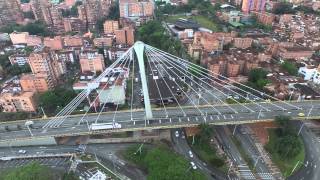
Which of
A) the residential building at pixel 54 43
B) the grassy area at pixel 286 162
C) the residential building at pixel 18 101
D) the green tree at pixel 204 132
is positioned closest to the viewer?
the grassy area at pixel 286 162

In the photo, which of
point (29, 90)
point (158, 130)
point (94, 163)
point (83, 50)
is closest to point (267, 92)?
point (158, 130)

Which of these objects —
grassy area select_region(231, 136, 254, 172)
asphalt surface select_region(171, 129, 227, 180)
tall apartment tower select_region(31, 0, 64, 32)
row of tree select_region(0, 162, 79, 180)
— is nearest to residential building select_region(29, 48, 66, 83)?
row of tree select_region(0, 162, 79, 180)

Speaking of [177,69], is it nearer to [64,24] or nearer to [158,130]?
[158,130]

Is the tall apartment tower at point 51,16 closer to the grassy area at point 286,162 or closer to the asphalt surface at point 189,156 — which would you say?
the asphalt surface at point 189,156

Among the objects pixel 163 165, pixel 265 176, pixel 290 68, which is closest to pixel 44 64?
pixel 163 165

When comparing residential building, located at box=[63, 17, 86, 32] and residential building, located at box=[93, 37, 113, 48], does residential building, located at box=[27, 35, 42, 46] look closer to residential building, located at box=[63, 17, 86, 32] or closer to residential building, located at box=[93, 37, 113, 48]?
residential building, located at box=[63, 17, 86, 32]

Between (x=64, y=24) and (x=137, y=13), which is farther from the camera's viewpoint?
(x=137, y=13)

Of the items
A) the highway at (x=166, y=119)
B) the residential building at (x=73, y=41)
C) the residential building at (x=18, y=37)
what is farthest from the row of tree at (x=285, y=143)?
the residential building at (x=18, y=37)
